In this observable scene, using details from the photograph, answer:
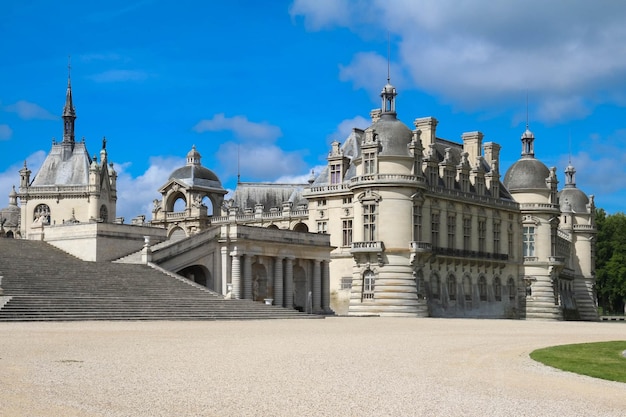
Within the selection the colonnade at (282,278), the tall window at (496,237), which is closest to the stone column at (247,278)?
the colonnade at (282,278)

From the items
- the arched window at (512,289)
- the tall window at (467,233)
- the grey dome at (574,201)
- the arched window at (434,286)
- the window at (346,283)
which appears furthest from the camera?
the grey dome at (574,201)

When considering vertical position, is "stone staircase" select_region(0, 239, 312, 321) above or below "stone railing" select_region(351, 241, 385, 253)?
below

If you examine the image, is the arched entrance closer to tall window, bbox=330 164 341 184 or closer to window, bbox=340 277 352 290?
window, bbox=340 277 352 290

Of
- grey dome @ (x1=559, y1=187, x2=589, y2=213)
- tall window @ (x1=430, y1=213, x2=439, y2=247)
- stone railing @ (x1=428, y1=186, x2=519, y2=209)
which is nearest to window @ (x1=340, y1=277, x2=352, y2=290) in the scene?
tall window @ (x1=430, y1=213, x2=439, y2=247)

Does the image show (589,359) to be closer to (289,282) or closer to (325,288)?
(289,282)

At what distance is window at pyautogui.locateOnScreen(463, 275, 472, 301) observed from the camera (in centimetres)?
7562

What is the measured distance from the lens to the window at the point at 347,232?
71.7 m

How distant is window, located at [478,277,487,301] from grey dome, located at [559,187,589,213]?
91.4ft

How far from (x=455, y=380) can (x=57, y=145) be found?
81035 millimetres

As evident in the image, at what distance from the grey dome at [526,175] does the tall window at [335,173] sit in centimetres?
1992

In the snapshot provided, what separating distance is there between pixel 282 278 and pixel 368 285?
893 centimetres

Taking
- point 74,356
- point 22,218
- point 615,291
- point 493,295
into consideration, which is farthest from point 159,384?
point 615,291

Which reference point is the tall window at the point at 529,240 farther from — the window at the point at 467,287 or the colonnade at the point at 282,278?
the colonnade at the point at 282,278

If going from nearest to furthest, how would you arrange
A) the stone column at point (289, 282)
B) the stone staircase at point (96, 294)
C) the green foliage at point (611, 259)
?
the stone staircase at point (96, 294) → the stone column at point (289, 282) → the green foliage at point (611, 259)
